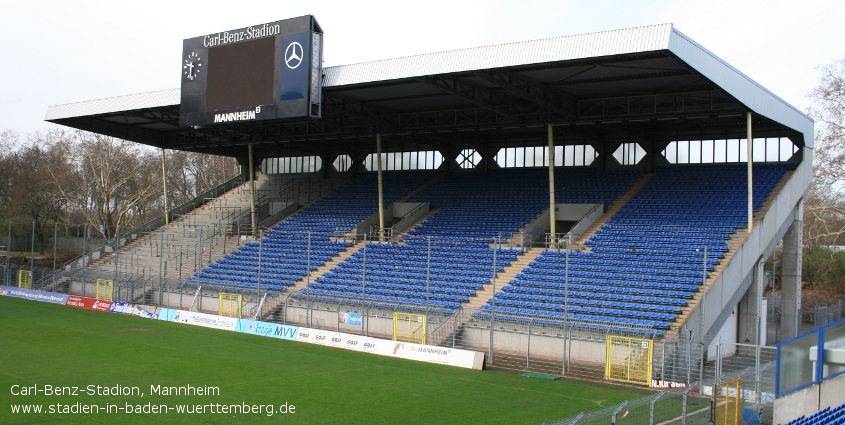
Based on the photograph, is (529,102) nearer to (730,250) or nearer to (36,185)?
(730,250)

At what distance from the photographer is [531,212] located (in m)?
33.1

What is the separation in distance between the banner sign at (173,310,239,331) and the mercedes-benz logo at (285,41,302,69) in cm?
1067

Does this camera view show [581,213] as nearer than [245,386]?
No

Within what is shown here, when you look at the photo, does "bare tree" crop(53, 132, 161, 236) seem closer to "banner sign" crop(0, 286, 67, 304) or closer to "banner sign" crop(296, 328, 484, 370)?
"banner sign" crop(0, 286, 67, 304)

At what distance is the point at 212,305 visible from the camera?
3197 centimetres

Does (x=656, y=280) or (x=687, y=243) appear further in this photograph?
(x=687, y=243)

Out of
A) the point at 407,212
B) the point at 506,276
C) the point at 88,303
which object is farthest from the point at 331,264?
the point at 88,303

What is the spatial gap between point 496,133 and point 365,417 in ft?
87.9

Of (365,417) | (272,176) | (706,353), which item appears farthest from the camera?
(272,176)

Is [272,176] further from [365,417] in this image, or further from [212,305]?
[365,417]

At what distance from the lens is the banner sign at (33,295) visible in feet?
113

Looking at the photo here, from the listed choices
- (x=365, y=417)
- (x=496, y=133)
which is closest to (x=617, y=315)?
(x=365, y=417)

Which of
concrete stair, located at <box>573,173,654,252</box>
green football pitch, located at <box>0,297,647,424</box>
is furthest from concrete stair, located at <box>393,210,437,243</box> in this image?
green football pitch, located at <box>0,297,647,424</box>

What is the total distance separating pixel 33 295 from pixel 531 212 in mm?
25734
